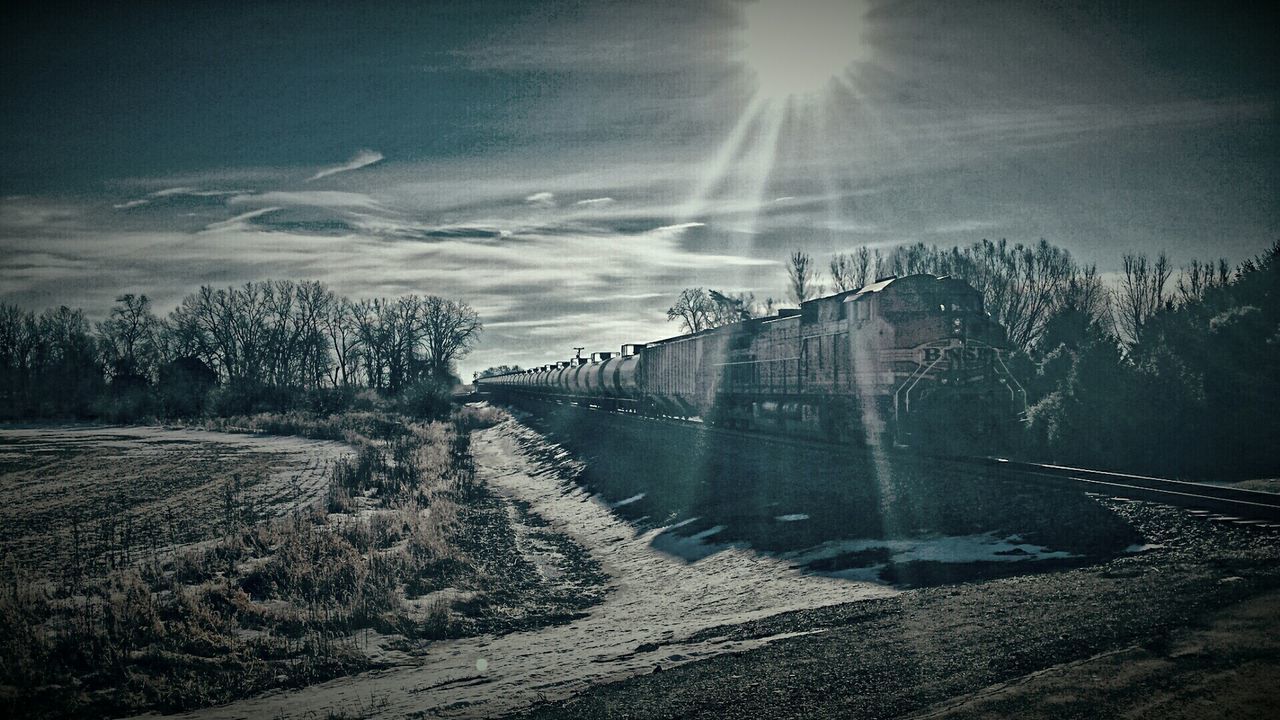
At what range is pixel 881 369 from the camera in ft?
63.0

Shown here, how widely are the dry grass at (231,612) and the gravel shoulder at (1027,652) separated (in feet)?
18.9

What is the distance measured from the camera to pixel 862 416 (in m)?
20.5

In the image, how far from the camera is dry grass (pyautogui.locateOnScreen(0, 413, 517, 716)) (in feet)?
34.6

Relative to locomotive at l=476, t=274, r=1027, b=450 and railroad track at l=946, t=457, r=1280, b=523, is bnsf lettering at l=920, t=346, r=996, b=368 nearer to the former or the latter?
locomotive at l=476, t=274, r=1027, b=450

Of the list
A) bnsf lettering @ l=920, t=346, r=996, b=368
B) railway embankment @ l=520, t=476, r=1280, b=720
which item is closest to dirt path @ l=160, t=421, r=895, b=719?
railway embankment @ l=520, t=476, r=1280, b=720

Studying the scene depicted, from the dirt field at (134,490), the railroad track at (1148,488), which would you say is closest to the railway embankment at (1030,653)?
the railroad track at (1148,488)

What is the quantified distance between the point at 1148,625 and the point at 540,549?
14.5 meters

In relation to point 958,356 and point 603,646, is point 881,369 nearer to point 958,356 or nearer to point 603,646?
point 958,356

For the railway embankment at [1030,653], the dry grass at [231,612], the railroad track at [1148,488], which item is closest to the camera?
the railway embankment at [1030,653]

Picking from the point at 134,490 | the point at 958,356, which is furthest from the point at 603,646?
the point at 134,490

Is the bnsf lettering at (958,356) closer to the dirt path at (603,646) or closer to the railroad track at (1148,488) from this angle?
the railroad track at (1148,488)

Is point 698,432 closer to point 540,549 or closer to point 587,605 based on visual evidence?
point 540,549

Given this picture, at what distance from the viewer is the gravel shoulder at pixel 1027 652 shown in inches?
249

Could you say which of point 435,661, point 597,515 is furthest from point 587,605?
point 597,515
